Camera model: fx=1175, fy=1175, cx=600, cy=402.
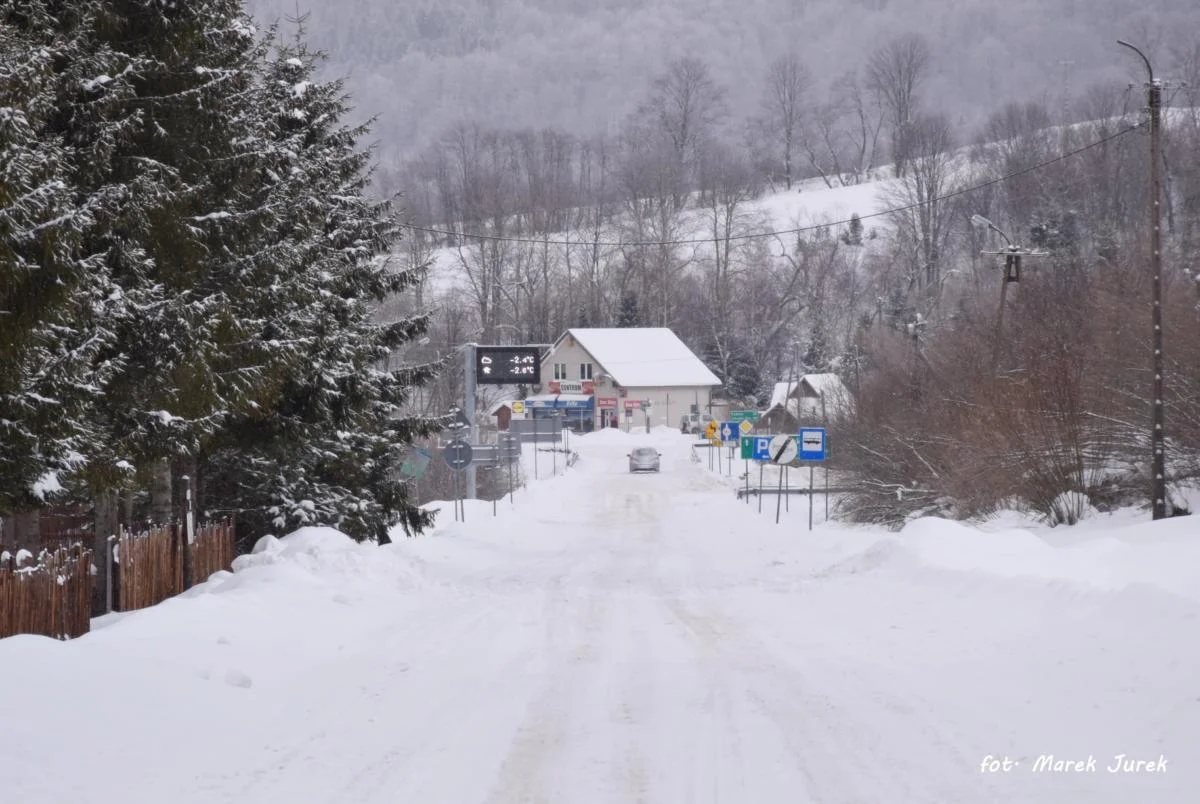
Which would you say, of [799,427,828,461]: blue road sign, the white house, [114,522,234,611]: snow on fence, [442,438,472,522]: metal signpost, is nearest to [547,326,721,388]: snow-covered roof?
the white house

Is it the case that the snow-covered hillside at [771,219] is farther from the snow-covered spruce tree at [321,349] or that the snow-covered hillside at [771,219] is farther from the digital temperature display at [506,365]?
the snow-covered spruce tree at [321,349]

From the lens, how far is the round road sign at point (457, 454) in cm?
2495

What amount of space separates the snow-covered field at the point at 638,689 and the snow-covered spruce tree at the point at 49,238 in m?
2.04

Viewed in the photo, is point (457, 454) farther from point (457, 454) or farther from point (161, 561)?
point (161, 561)

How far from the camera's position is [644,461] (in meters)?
59.4

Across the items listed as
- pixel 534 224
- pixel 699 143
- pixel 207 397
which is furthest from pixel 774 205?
pixel 207 397

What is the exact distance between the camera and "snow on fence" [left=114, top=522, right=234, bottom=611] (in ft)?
43.7

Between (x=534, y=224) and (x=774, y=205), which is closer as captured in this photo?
(x=534, y=224)

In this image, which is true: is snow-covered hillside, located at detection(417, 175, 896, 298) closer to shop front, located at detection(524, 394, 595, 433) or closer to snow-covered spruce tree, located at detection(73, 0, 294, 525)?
shop front, located at detection(524, 394, 595, 433)

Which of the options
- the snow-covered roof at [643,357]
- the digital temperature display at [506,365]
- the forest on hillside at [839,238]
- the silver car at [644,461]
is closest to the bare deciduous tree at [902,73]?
the forest on hillside at [839,238]

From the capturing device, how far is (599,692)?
9039mm

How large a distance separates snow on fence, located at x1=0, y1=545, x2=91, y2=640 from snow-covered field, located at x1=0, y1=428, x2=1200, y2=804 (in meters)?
1.22

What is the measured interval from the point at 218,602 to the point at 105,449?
2.17 metres

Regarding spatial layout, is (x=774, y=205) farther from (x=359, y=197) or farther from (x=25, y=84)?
(x=25, y=84)
